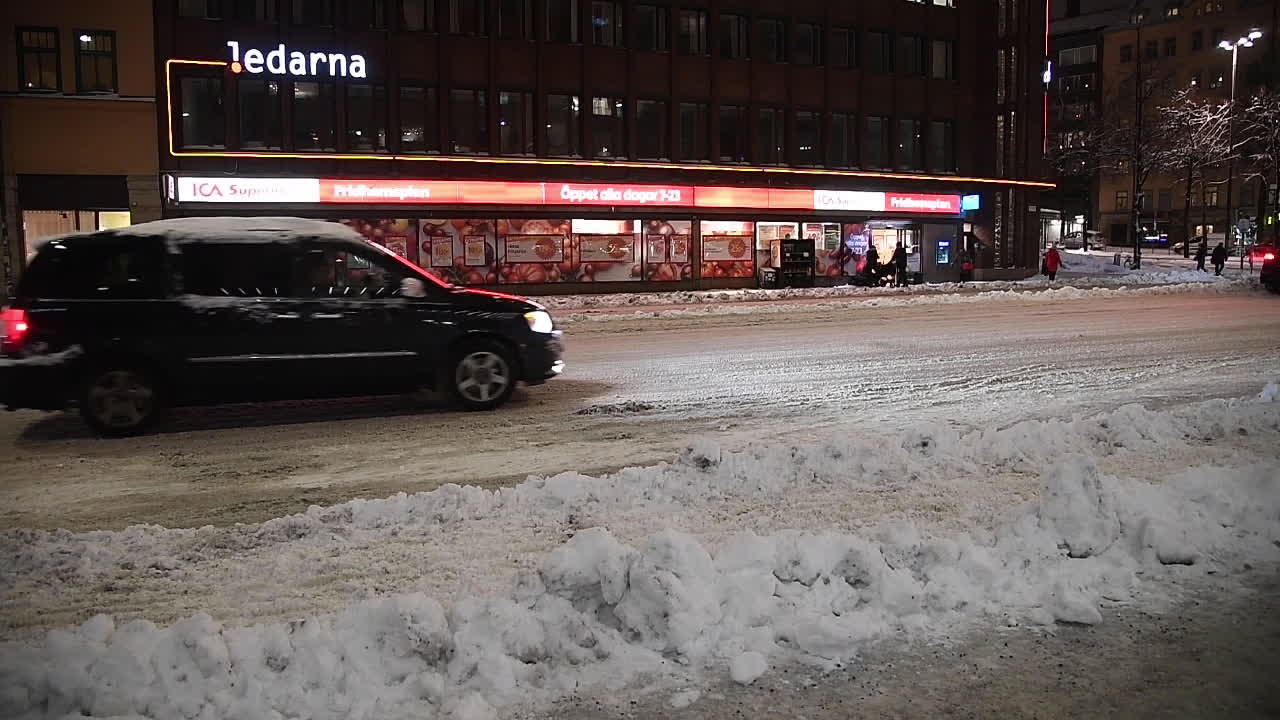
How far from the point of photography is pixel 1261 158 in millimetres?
44125

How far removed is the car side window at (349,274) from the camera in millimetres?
9984

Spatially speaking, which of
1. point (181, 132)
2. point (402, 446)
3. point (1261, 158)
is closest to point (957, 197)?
point (1261, 158)

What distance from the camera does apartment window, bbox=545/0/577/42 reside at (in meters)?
36.0

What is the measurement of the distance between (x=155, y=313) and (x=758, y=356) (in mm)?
8663

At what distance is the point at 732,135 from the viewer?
3997 centimetres

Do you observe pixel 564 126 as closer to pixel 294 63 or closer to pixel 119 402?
pixel 294 63

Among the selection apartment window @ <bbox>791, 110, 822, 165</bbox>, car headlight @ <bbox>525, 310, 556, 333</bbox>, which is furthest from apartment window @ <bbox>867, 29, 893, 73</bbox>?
car headlight @ <bbox>525, 310, 556, 333</bbox>

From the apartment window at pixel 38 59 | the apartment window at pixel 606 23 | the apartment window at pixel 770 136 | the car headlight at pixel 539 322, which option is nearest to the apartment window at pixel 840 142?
the apartment window at pixel 770 136

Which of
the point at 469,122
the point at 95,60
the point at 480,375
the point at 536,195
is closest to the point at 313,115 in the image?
the point at 469,122

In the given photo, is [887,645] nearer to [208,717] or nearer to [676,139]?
[208,717]

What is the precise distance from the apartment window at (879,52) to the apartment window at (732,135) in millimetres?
7129

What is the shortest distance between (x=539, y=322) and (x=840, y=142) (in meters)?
34.2

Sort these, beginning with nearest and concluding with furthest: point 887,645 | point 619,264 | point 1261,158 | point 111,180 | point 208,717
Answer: point 208,717
point 887,645
point 111,180
point 619,264
point 1261,158

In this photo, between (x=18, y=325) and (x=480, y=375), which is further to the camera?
(x=480, y=375)
